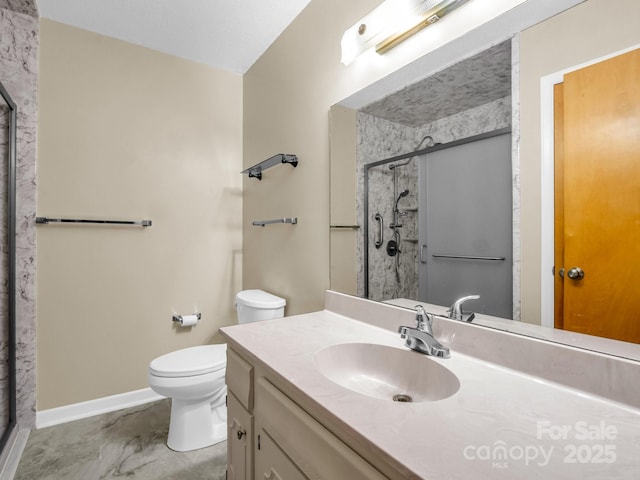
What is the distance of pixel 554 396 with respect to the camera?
685 mm

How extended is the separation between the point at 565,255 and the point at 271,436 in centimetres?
88

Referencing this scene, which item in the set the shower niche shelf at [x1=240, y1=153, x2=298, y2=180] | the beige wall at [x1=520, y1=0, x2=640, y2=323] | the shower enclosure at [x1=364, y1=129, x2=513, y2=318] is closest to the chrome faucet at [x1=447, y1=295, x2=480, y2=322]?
the shower enclosure at [x1=364, y1=129, x2=513, y2=318]

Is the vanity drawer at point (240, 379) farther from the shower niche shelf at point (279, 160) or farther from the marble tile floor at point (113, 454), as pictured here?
the shower niche shelf at point (279, 160)

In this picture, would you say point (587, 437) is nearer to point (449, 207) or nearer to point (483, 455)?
point (483, 455)

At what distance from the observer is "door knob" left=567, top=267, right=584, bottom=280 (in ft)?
2.49

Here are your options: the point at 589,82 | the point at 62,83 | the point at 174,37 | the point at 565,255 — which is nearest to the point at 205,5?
the point at 174,37

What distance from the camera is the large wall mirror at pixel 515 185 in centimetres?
70

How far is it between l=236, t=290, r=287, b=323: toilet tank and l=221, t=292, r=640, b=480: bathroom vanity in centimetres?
62

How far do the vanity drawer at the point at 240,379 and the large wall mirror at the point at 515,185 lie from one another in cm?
57

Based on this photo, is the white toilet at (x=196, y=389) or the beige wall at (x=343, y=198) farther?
the white toilet at (x=196, y=389)

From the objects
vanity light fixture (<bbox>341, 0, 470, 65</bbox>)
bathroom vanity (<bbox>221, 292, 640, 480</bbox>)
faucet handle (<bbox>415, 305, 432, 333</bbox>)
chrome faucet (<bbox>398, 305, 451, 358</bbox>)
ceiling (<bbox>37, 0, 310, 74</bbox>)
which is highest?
ceiling (<bbox>37, 0, 310, 74</bbox>)

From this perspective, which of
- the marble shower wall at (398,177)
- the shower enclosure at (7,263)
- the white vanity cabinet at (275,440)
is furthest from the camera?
the shower enclosure at (7,263)

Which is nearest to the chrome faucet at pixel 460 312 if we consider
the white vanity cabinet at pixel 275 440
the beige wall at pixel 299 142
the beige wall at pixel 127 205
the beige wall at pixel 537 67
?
the beige wall at pixel 537 67

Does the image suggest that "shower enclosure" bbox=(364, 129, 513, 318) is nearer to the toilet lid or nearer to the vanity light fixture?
the vanity light fixture
